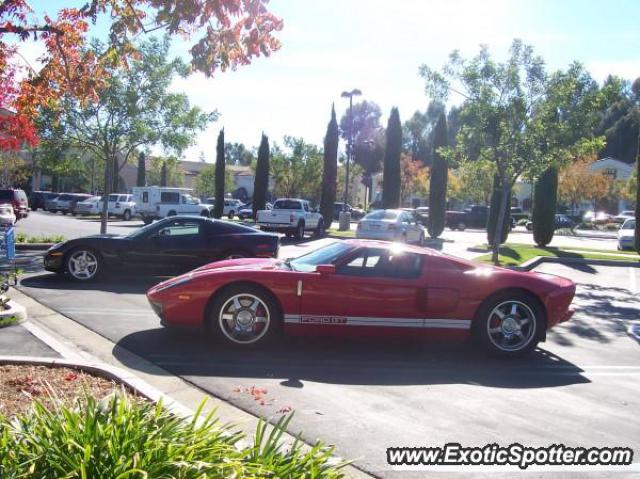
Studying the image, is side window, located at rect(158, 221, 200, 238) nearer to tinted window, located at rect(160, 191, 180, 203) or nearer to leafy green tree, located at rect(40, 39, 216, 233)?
leafy green tree, located at rect(40, 39, 216, 233)

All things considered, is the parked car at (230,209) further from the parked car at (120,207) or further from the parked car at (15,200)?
the parked car at (15,200)

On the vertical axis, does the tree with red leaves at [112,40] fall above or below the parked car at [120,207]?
above

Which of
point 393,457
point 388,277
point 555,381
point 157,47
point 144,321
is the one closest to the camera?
point 393,457

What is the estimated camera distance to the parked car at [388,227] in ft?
77.0

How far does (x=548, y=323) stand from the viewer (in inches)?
292

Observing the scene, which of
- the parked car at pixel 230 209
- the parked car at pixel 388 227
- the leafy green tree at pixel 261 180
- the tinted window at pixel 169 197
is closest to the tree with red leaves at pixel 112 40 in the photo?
the parked car at pixel 388 227

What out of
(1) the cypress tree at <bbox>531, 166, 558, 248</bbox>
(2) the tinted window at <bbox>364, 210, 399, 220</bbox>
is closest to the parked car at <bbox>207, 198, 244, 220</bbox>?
(2) the tinted window at <bbox>364, 210, 399, 220</bbox>

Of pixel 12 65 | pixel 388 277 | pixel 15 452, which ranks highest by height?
pixel 12 65

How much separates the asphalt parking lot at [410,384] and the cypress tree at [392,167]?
92.4 ft

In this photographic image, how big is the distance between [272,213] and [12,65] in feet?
66.1

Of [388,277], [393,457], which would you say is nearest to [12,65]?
[388,277]

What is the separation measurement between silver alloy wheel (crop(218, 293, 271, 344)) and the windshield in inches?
24.8

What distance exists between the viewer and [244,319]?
7.09 metres

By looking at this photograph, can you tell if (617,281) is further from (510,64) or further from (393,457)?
(393,457)
